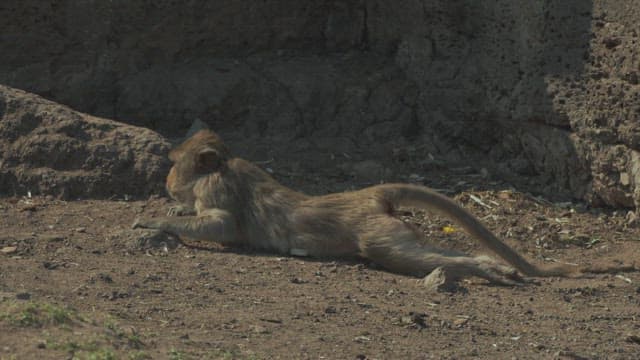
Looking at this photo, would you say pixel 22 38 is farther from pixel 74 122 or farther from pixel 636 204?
pixel 636 204

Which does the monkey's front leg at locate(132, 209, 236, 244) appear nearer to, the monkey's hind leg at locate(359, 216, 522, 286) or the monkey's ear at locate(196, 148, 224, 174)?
the monkey's ear at locate(196, 148, 224, 174)

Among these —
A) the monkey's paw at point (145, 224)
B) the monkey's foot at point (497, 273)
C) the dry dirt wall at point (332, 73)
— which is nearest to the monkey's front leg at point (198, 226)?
the monkey's paw at point (145, 224)

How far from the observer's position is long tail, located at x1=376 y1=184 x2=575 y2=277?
26.5 feet

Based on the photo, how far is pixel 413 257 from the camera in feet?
26.2

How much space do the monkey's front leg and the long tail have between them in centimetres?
109

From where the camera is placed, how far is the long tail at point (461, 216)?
8.08 m

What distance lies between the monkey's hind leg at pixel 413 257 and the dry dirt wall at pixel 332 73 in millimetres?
1888

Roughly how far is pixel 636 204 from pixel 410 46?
2818mm

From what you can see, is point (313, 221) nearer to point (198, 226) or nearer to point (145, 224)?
point (198, 226)

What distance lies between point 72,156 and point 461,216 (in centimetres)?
303

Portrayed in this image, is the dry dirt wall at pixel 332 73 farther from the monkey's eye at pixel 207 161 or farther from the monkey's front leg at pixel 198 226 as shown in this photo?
the monkey's front leg at pixel 198 226

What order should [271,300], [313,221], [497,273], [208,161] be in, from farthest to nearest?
1. [208,161]
2. [313,221]
3. [497,273]
4. [271,300]

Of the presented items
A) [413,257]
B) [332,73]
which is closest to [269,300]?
[413,257]

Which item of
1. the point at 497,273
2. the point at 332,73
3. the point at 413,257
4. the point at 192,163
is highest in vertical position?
the point at 332,73
